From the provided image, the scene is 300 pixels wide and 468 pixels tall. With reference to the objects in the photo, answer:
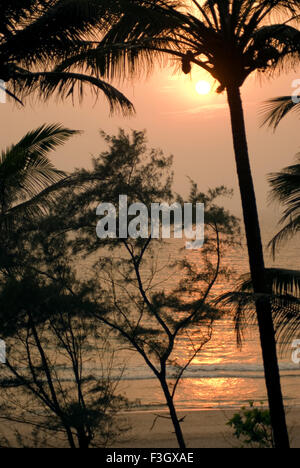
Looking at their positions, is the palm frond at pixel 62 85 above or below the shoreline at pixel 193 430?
above

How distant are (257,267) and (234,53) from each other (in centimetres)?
330

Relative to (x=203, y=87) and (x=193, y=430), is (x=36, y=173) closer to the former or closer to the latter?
(x=203, y=87)

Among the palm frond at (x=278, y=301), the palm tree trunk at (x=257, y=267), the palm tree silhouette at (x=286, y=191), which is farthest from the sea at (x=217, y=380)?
the palm tree trunk at (x=257, y=267)

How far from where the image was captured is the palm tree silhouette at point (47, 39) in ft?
28.5

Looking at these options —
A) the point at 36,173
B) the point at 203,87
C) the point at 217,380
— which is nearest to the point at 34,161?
the point at 36,173

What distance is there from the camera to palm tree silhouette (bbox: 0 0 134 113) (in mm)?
8680

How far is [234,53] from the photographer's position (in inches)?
392

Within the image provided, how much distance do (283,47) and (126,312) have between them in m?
7.48

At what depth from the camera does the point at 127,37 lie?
950 centimetres

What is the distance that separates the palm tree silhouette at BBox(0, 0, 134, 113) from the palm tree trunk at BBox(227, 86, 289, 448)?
6.65ft

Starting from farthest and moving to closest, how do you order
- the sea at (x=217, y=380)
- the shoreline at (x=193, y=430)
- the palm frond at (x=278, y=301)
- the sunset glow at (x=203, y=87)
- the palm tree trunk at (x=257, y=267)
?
1. the sea at (x=217, y=380)
2. the shoreline at (x=193, y=430)
3. the sunset glow at (x=203, y=87)
4. the palm tree trunk at (x=257, y=267)
5. the palm frond at (x=278, y=301)

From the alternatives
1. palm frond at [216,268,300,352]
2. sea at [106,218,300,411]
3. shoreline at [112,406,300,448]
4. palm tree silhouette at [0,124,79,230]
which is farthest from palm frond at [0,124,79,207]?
sea at [106,218,300,411]

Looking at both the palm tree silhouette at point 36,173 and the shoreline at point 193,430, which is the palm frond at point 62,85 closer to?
the palm tree silhouette at point 36,173

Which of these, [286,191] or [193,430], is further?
[193,430]
